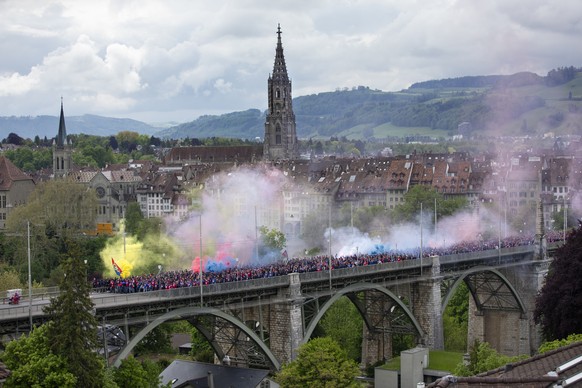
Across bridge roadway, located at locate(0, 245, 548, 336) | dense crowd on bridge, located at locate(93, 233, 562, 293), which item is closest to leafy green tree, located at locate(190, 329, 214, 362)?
dense crowd on bridge, located at locate(93, 233, 562, 293)

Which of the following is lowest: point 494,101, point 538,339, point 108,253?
point 538,339

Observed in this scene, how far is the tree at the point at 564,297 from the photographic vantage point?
69.5 m

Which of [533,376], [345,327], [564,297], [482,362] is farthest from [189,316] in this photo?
[533,376]

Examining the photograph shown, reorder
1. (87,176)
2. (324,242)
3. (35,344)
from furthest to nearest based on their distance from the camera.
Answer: (87,176) < (324,242) < (35,344)

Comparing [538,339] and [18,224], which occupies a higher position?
[18,224]

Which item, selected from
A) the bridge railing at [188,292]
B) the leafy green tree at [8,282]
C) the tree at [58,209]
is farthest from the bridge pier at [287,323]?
the tree at [58,209]

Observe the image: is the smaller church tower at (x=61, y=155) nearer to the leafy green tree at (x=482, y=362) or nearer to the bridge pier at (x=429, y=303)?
the bridge pier at (x=429, y=303)

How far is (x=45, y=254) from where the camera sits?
123m

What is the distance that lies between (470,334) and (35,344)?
191ft

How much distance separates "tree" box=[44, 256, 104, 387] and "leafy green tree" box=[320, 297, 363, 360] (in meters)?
44.6

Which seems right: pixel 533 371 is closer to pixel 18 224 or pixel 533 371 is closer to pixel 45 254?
pixel 45 254

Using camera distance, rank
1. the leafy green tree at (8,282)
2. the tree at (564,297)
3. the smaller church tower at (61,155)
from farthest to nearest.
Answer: the smaller church tower at (61,155) → the leafy green tree at (8,282) → the tree at (564,297)

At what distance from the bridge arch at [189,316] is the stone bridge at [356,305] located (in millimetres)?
61

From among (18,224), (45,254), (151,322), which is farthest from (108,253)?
(151,322)
